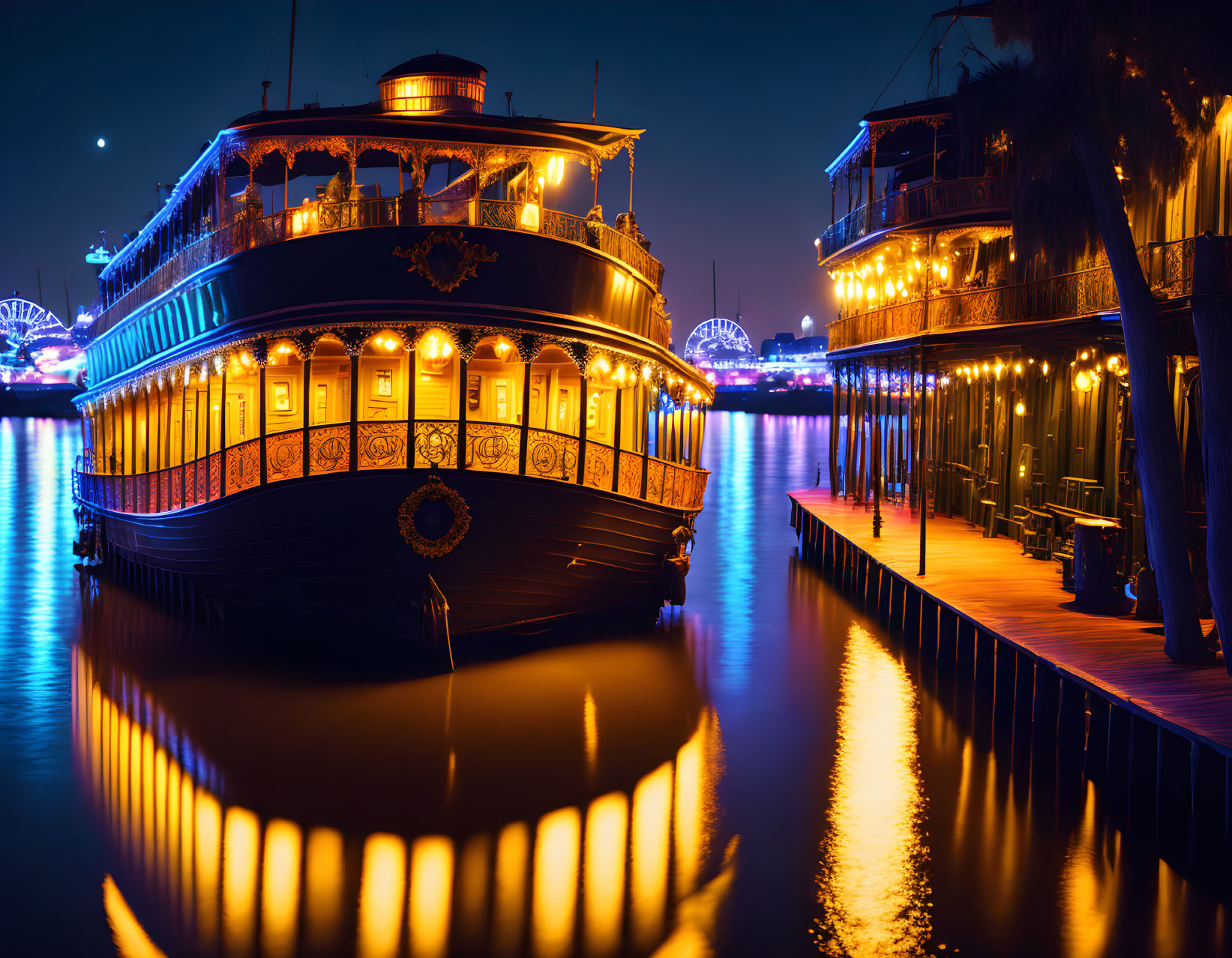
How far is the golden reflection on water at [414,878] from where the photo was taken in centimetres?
877

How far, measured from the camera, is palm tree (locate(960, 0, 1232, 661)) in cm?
1230

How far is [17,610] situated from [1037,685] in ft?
62.3

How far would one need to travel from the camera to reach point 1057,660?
1248 cm

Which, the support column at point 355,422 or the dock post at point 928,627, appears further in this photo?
the dock post at point 928,627

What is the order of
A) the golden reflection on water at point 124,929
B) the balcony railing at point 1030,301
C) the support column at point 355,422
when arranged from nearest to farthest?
1. the golden reflection on water at point 124,929
2. the support column at point 355,422
3. the balcony railing at point 1030,301

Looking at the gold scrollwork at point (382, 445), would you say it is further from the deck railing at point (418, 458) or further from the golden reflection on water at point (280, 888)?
the golden reflection on water at point (280, 888)

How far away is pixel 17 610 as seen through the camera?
877 inches

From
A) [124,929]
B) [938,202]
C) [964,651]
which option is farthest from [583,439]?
[938,202]

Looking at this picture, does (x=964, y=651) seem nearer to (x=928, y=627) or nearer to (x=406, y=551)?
(x=928, y=627)

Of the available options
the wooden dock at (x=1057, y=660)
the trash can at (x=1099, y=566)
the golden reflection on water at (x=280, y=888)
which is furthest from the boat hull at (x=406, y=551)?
the trash can at (x=1099, y=566)

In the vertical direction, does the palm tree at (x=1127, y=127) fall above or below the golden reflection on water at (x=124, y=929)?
above

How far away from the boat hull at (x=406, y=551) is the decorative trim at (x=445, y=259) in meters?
2.69

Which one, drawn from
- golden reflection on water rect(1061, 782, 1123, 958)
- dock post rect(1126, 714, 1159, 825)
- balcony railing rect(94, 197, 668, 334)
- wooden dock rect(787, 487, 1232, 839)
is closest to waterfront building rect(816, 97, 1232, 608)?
wooden dock rect(787, 487, 1232, 839)

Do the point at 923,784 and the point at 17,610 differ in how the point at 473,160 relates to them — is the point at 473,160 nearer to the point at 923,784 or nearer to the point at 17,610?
the point at 923,784
